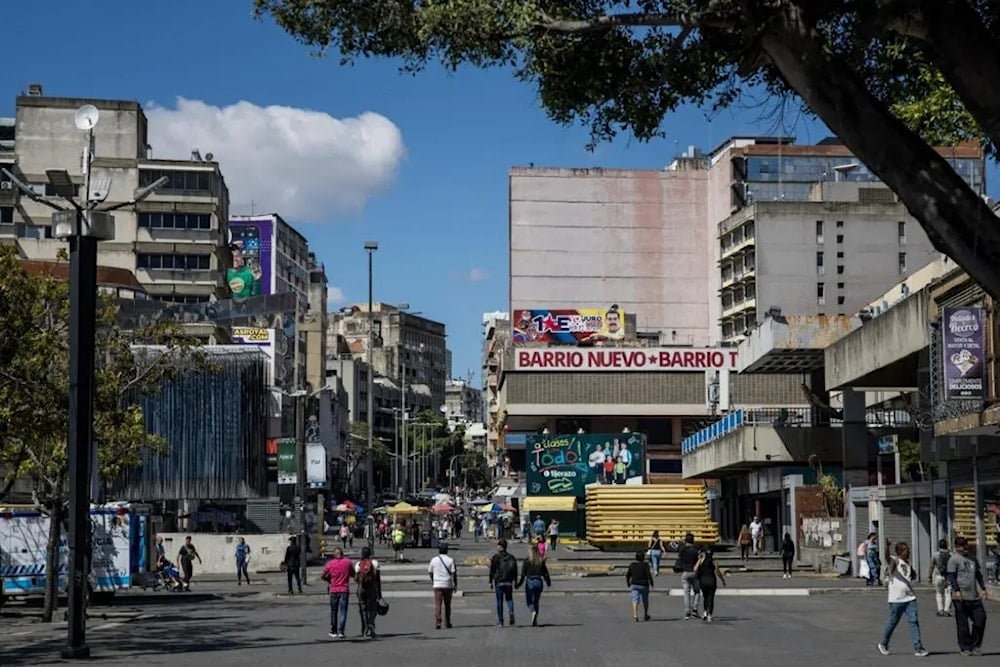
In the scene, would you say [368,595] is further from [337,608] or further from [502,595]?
[502,595]

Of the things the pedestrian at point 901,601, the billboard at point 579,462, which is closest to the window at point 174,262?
the billboard at point 579,462

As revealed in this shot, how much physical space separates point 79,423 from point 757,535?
43.3 m

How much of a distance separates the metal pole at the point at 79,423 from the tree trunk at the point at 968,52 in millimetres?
14552

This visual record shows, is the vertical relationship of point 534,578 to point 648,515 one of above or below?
below

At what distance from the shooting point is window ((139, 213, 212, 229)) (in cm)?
8919

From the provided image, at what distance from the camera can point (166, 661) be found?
20484 millimetres

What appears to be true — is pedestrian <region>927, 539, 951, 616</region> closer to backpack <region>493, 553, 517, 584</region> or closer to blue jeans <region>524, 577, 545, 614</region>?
blue jeans <region>524, 577, 545, 614</region>

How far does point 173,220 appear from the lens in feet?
293

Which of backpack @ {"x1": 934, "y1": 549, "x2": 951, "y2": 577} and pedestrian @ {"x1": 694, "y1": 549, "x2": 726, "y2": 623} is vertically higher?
backpack @ {"x1": 934, "y1": 549, "x2": 951, "y2": 577}

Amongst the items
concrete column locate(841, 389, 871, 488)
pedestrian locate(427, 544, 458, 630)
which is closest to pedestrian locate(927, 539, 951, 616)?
pedestrian locate(427, 544, 458, 630)

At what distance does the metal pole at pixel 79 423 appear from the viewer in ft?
68.7

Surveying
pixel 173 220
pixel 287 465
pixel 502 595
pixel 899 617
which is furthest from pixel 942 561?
pixel 173 220

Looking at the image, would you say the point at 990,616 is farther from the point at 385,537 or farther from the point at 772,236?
the point at 772,236

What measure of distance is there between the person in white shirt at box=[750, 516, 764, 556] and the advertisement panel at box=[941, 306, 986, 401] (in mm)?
28530
